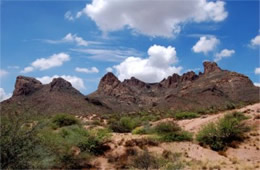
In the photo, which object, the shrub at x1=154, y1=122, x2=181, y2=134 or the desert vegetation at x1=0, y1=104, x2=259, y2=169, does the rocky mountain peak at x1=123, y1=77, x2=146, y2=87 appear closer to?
the desert vegetation at x1=0, y1=104, x2=259, y2=169

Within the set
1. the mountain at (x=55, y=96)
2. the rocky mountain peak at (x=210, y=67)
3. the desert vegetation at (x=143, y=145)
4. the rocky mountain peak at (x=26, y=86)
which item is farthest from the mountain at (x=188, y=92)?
the desert vegetation at (x=143, y=145)

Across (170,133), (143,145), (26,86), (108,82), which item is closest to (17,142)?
(143,145)

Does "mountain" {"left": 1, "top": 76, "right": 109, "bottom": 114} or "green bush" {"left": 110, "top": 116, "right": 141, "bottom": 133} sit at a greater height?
"mountain" {"left": 1, "top": 76, "right": 109, "bottom": 114}

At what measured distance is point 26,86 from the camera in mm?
91375

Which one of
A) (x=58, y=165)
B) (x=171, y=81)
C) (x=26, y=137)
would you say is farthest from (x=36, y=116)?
(x=171, y=81)

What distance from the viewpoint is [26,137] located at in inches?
451

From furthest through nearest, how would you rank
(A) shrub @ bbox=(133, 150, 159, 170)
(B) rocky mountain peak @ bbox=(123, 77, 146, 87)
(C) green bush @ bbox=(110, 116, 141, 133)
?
(B) rocky mountain peak @ bbox=(123, 77, 146, 87) → (C) green bush @ bbox=(110, 116, 141, 133) → (A) shrub @ bbox=(133, 150, 159, 170)

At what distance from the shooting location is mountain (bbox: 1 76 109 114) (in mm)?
72119

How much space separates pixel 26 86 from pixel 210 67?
7414 cm

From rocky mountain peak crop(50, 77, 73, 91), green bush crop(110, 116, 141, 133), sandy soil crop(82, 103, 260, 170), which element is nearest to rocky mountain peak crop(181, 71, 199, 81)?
rocky mountain peak crop(50, 77, 73, 91)

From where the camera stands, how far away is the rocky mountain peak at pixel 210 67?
115 meters

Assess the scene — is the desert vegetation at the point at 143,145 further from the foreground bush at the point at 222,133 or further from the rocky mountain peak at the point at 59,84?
the rocky mountain peak at the point at 59,84

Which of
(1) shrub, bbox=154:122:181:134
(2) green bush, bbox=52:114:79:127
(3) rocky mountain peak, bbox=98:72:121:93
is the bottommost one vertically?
(1) shrub, bbox=154:122:181:134

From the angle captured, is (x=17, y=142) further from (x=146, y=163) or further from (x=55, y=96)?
(x=55, y=96)
